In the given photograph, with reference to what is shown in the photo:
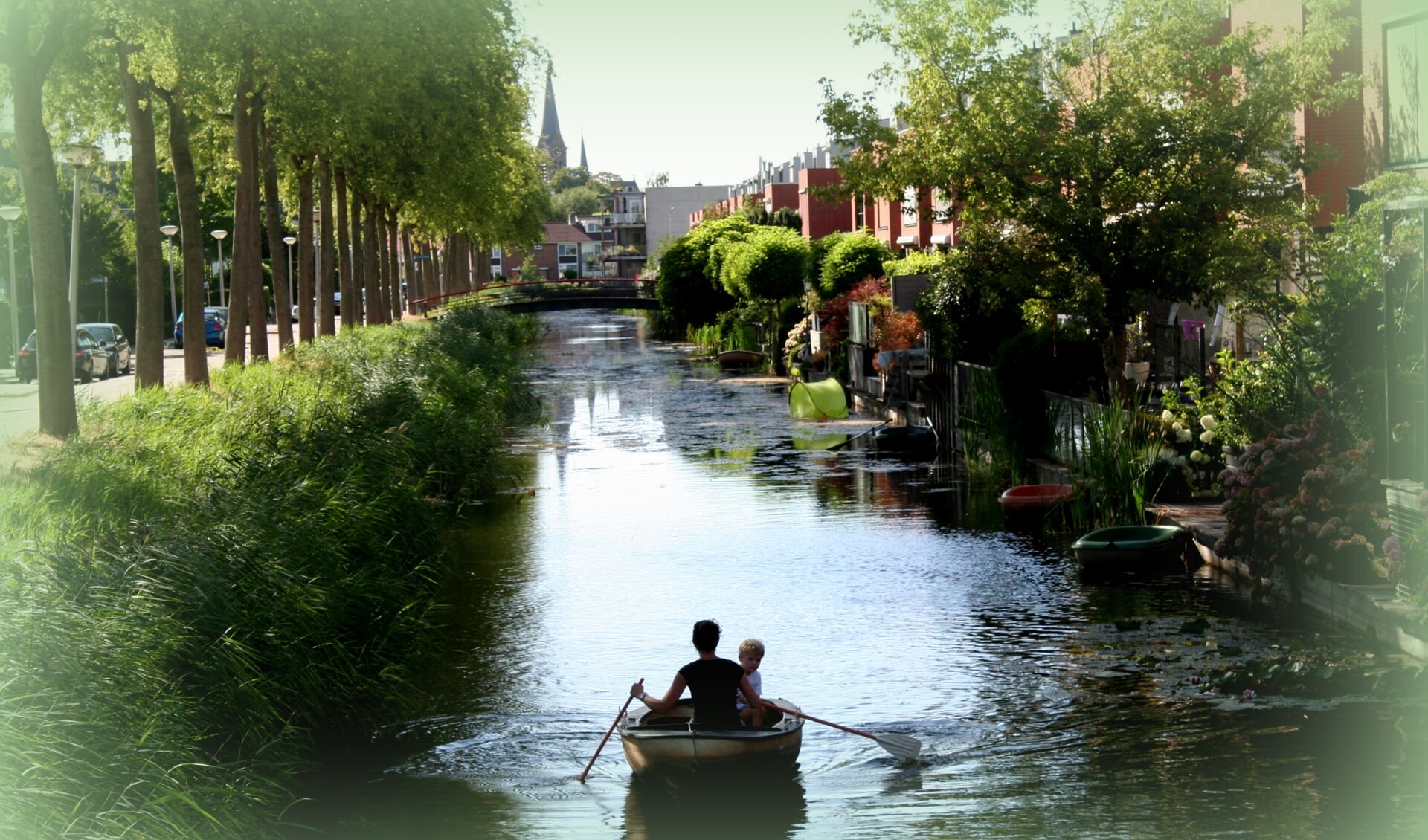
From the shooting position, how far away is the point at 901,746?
12.2 m

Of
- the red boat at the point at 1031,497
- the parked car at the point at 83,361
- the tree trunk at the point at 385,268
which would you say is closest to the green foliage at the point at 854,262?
the tree trunk at the point at 385,268

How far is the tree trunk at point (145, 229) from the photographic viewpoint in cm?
2323

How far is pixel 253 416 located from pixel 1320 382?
12003 mm

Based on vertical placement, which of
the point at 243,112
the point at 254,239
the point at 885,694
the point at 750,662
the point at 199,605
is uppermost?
the point at 243,112

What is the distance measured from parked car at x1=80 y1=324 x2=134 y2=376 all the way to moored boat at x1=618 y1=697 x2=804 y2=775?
1672 inches

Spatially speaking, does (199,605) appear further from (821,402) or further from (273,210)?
(821,402)

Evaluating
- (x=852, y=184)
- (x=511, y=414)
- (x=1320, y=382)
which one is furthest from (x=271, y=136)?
(x=1320, y=382)

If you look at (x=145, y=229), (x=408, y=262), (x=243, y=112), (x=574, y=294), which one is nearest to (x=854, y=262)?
(x=243, y=112)

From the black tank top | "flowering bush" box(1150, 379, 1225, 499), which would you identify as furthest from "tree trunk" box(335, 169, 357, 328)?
the black tank top

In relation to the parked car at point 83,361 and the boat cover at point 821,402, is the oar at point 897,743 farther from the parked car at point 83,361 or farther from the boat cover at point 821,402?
the parked car at point 83,361

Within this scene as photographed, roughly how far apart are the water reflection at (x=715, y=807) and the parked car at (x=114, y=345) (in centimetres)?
4252

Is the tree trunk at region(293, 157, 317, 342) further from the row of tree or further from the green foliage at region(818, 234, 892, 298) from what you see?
the green foliage at region(818, 234, 892, 298)

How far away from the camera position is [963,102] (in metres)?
31.8

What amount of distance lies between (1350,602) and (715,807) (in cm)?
749
